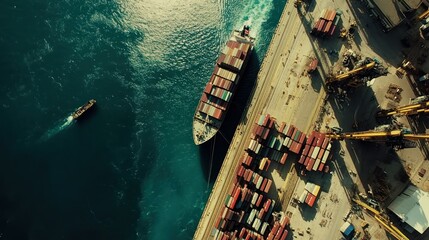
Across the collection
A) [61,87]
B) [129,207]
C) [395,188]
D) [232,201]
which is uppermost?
[395,188]

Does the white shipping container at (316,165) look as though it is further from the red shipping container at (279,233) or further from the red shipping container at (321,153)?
the red shipping container at (279,233)

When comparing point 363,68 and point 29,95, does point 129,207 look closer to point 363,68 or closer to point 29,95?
point 29,95

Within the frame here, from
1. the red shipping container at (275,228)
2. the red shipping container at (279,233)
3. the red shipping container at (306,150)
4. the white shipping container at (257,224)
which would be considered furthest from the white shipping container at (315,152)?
the white shipping container at (257,224)

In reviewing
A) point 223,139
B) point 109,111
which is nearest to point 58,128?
point 109,111

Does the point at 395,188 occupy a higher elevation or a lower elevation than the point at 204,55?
lower

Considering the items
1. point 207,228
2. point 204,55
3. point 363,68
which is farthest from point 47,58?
point 363,68

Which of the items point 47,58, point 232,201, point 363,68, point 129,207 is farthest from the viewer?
point 47,58

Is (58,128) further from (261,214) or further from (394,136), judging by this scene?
(394,136)
